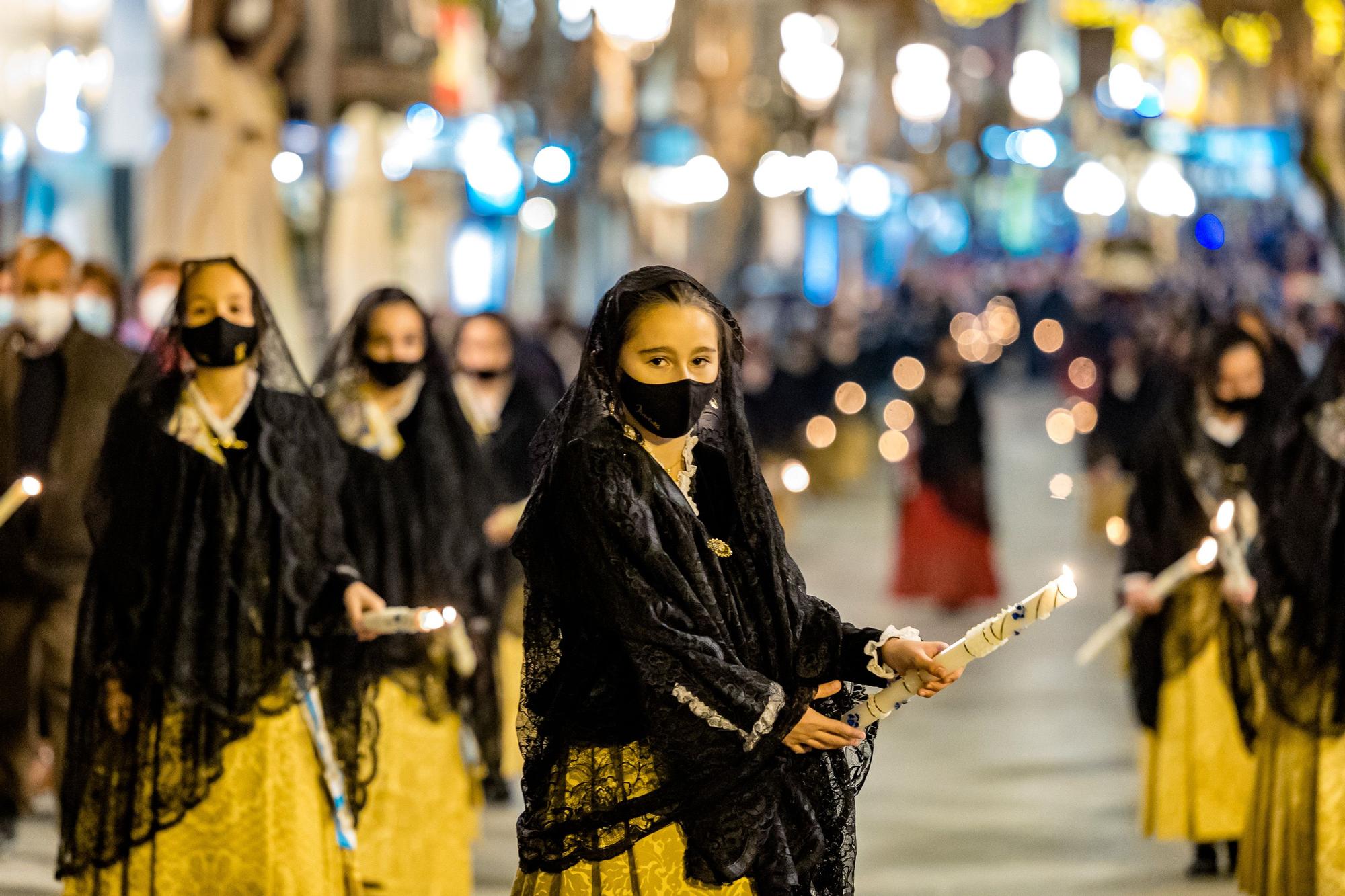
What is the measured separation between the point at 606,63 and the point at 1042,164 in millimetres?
42386

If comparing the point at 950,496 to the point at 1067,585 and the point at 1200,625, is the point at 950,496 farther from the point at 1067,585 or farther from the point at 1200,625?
the point at 1067,585

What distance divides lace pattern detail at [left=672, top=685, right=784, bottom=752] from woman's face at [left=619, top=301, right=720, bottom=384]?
0.55 m

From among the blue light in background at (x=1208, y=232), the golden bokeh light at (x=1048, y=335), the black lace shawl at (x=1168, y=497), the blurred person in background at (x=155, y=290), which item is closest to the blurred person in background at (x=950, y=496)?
the blurred person in background at (x=155, y=290)

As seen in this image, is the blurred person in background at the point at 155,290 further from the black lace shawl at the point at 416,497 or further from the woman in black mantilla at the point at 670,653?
the woman in black mantilla at the point at 670,653

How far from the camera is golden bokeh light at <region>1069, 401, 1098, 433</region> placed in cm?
1944

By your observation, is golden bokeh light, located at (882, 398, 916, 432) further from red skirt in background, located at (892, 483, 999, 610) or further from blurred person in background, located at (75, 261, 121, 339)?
blurred person in background, located at (75, 261, 121, 339)

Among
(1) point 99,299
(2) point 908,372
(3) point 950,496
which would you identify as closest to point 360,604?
(1) point 99,299

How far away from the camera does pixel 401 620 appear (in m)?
4.67

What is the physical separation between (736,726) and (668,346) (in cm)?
67

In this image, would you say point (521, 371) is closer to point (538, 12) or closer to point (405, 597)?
point (405, 597)

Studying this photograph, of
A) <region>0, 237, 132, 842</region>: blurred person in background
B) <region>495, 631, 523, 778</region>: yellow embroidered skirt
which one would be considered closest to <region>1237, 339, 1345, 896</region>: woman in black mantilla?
<region>495, 631, 523, 778</region>: yellow embroidered skirt

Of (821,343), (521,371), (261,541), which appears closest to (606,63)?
(821,343)

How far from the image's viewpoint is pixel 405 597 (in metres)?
6.32

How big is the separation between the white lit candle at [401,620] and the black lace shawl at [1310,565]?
2507 mm
